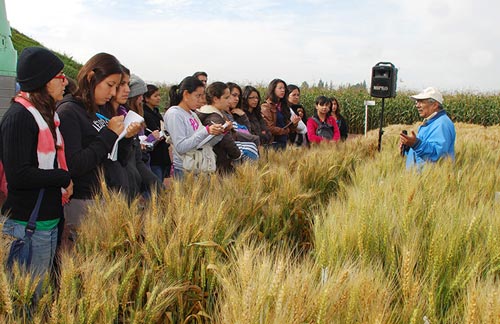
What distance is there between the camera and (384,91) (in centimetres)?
777

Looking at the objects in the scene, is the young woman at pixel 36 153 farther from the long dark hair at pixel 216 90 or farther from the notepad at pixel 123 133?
the long dark hair at pixel 216 90

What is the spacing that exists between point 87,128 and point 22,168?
1.86ft

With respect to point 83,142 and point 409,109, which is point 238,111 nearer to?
point 83,142

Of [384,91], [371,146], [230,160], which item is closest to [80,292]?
[230,160]

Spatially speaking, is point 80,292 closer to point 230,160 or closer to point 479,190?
point 479,190

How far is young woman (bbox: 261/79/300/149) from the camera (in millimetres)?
6298

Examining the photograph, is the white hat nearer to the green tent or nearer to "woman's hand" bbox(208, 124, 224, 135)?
"woman's hand" bbox(208, 124, 224, 135)

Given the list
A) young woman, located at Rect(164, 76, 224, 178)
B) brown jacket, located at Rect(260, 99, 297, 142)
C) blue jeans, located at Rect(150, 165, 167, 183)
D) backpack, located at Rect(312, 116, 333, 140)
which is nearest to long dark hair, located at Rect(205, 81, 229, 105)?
young woman, located at Rect(164, 76, 224, 178)

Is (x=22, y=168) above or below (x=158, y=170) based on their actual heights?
above

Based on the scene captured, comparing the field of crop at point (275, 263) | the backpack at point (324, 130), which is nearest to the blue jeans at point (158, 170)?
the field of crop at point (275, 263)

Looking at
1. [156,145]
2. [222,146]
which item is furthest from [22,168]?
[156,145]

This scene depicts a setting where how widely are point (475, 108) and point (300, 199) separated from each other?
24.5m

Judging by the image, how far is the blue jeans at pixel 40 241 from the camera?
7.30ft

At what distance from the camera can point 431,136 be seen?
433 centimetres
